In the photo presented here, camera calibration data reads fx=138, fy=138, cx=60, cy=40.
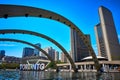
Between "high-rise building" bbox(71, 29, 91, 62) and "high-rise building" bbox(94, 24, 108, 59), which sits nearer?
"high-rise building" bbox(71, 29, 91, 62)

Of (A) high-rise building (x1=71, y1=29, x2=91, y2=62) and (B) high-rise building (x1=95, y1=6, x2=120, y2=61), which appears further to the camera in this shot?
(A) high-rise building (x1=71, y1=29, x2=91, y2=62)

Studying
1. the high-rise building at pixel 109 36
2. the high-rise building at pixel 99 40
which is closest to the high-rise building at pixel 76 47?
the high-rise building at pixel 99 40

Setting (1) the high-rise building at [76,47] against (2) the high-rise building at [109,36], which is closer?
(2) the high-rise building at [109,36]

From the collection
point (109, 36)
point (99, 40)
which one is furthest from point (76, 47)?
point (109, 36)

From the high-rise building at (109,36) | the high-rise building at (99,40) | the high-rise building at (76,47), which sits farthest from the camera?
the high-rise building at (99,40)

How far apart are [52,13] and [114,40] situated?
5332 inches

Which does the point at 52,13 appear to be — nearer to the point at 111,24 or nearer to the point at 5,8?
→ the point at 5,8

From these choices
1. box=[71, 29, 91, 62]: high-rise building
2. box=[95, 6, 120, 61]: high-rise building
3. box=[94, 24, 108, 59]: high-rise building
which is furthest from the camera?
box=[94, 24, 108, 59]: high-rise building

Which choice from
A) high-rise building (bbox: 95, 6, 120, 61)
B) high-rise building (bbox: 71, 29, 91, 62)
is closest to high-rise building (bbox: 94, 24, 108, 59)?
high-rise building (bbox: 95, 6, 120, 61)

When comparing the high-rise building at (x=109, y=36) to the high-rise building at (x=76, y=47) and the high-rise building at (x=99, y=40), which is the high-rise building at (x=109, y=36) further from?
the high-rise building at (x=76, y=47)

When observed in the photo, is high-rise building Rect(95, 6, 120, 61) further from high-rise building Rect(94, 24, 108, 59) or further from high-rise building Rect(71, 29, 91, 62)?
high-rise building Rect(71, 29, 91, 62)

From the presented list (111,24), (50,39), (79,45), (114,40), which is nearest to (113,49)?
(114,40)

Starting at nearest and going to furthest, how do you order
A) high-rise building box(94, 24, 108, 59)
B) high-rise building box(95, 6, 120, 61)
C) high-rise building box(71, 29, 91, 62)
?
high-rise building box(95, 6, 120, 61) < high-rise building box(71, 29, 91, 62) < high-rise building box(94, 24, 108, 59)

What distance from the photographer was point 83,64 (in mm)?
108312
